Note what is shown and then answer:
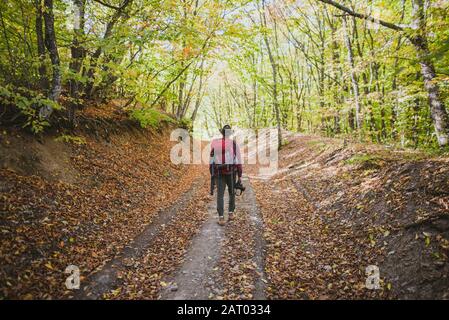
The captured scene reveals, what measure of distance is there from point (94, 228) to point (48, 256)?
1.43 meters

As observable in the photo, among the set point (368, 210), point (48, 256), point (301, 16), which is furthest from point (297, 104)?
point (48, 256)

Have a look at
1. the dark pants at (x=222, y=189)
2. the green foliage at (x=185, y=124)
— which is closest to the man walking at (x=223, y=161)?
the dark pants at (x=222, y=189)

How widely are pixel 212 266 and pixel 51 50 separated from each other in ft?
23.7

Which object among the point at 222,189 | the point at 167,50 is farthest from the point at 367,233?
the point at 167,50

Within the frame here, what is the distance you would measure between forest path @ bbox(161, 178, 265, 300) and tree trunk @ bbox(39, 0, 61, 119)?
5.81 meters

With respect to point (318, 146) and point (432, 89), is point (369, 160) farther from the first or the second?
point (318, 146)

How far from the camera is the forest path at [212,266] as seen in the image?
440 centimetres

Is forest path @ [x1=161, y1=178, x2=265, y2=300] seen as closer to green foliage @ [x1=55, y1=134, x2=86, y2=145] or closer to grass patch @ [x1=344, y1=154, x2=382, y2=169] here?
grass patch @ [x1=344, y1=154, x2=382, y2=169]

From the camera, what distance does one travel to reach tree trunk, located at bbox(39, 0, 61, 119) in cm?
701

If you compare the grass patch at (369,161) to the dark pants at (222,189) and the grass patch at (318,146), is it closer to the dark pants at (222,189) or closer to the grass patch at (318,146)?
the dark pants at (222,189)

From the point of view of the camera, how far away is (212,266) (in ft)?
17.0

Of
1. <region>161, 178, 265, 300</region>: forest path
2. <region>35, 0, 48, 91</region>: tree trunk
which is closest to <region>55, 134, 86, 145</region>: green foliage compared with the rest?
<region>35, 0, 48, 91</region>: tree trunk

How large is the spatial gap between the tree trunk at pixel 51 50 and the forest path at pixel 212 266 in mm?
5809
